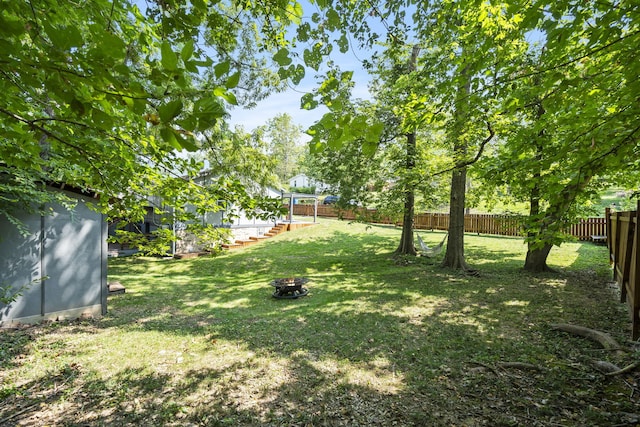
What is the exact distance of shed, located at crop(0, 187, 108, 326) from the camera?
516cm

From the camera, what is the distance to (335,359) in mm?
Answer: 3969

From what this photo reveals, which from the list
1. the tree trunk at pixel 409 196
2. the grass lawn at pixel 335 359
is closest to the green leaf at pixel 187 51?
the grass lawn at pixel 335 359

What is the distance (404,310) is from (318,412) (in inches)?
→ 132

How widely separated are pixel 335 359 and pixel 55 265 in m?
5.41

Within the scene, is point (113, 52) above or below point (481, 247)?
above

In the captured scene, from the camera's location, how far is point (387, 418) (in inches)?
111

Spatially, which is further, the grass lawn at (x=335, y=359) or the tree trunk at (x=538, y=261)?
the tree trunk at (x=538, y=261)

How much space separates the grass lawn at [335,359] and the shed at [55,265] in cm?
45

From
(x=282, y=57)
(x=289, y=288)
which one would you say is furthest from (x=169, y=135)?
(x=289, y=288)

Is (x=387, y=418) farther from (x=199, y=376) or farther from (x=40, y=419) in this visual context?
(x=40, y=419)

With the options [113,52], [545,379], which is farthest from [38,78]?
[545,379]

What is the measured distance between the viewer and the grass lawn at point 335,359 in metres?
2.88

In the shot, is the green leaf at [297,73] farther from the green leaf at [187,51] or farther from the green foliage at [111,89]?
the green leaf at [187,51]

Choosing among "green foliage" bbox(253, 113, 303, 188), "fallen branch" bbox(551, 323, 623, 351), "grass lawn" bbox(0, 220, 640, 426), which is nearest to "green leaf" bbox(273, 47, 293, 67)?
"grass lawn" bbox(0, 220, 640, 426)
